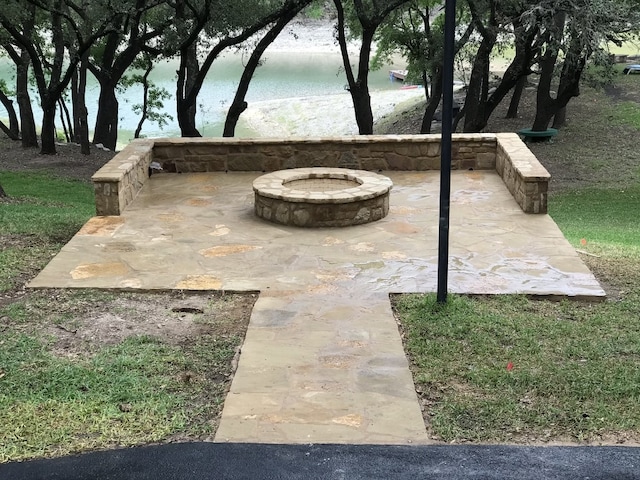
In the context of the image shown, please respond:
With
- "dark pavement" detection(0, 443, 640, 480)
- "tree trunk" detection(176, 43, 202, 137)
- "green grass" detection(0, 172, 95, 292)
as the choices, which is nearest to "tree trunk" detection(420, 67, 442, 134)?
"tree trunk" detection(176, 43, 202, 137)

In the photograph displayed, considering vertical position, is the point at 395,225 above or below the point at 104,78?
below

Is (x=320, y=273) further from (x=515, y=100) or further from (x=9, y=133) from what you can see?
(x=515, y=100)

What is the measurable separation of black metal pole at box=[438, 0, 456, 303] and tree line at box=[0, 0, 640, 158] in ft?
24.9

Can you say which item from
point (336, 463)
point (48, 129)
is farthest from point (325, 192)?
point (48, 129)

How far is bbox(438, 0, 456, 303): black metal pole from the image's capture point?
14.8 feet

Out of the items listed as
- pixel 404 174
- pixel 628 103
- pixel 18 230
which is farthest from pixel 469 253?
pixel 628 103

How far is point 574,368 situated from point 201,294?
2.71 m

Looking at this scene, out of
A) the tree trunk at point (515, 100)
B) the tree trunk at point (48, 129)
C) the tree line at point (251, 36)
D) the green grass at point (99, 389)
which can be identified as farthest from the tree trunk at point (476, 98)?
the green grass at point (99, 389)

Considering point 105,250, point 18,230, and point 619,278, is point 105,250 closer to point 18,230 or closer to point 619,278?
point 18,230

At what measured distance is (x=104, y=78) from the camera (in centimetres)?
1594

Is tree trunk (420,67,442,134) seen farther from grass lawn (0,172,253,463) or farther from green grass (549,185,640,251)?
grass lawn (0,172,253,463)

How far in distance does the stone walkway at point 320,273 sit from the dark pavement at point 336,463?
0.14 m

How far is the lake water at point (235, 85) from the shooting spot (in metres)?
28.5

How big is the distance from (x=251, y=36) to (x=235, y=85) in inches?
804
